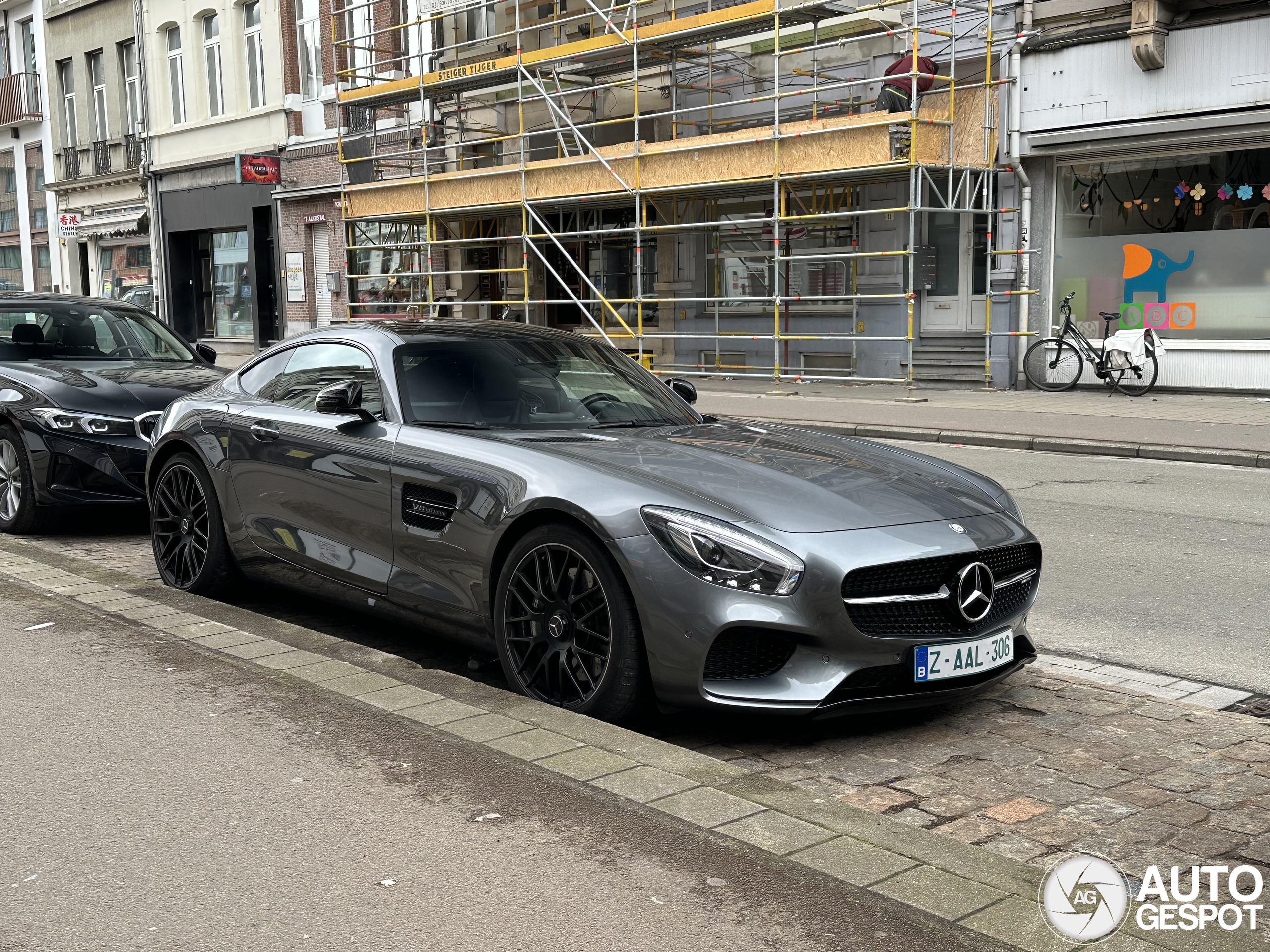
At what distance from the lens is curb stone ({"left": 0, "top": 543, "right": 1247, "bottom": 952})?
3105 mm

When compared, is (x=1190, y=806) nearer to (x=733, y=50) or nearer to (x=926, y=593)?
(x=926, y=593)

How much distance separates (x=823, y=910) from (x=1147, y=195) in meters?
17.1

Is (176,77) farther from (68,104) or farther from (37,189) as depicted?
(37,189)

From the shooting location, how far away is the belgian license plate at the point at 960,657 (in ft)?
14.5

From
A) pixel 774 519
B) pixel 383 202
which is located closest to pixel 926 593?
pixel 774 519

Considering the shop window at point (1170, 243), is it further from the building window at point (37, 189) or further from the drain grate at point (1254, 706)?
the building window at point (37, 189)

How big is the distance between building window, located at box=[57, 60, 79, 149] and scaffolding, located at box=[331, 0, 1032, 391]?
517 inches

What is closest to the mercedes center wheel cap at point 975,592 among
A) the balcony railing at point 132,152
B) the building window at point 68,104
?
the balcony railing at point 132,152

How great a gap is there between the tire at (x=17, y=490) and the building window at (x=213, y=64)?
26.9 m

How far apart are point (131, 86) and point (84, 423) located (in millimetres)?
31433

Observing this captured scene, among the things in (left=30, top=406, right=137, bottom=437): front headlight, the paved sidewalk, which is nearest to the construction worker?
the paved sidewalk

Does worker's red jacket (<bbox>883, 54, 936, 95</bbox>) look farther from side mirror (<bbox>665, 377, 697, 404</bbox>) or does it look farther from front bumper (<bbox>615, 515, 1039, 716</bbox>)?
front bumper (<bbox>615, 515, 1039, 716</bbox>)

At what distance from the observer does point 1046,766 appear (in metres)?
4.38

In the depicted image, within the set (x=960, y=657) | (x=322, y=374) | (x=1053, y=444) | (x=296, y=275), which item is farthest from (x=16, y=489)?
(x=296, y=275)
